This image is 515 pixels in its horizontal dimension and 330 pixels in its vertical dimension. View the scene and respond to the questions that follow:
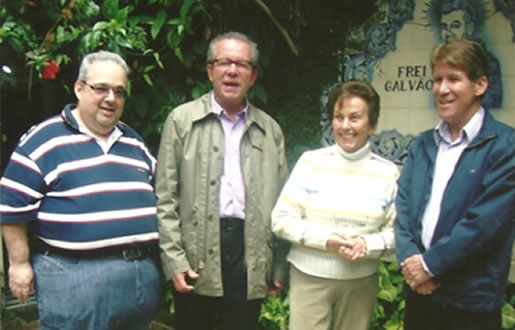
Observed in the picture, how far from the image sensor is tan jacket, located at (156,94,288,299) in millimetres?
2172

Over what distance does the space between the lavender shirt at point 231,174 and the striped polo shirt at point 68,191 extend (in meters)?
0.39

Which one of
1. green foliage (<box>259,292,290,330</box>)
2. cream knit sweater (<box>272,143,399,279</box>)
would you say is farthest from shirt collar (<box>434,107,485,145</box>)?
green foliage (<box>259,292,290,330</box>)

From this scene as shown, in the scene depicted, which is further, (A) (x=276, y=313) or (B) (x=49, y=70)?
(A) (x=276, y=313)

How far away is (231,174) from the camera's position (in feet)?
7.29

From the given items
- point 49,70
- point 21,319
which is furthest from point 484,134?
point 21,319

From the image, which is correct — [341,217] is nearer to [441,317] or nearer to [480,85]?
[441,317]

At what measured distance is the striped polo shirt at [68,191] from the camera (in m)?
1.89

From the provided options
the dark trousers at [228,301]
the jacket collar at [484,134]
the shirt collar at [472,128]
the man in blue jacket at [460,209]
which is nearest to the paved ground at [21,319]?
the dark trousers at [228,301]

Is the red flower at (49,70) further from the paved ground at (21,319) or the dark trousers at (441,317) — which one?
the dark trousers at (441,317)

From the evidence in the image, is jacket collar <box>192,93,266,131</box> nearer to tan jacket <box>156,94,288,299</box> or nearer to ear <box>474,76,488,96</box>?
tan jacket <box>156,94,288,299</box>

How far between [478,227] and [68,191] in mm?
1426

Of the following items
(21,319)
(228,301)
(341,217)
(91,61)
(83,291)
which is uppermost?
(91,61)

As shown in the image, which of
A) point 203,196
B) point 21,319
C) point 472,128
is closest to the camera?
point 472,128

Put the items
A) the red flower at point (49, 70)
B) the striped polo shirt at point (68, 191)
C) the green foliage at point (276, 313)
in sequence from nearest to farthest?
the striped polo shirt at point (68, 191) < the red flower at point (49, 70) < the green foliage at point (276, 313)
